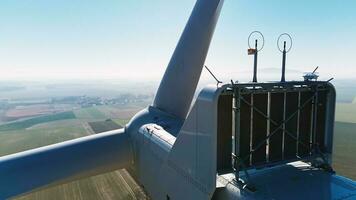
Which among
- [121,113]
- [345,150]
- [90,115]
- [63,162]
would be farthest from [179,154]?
[90,115]

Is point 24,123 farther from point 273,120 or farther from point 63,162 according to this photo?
point 273,120

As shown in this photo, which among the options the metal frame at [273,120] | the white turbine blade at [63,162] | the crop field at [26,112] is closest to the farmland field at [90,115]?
the crop field at [26,112]

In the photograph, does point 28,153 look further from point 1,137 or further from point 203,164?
point 1,137

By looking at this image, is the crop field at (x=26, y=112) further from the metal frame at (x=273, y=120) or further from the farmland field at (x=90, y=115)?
the metal frame at (x=273, y=120)

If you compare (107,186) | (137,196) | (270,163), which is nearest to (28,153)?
(270,163)

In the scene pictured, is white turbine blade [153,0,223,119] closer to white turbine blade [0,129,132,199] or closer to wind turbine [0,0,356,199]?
wind turbine [0,0,356,199]
